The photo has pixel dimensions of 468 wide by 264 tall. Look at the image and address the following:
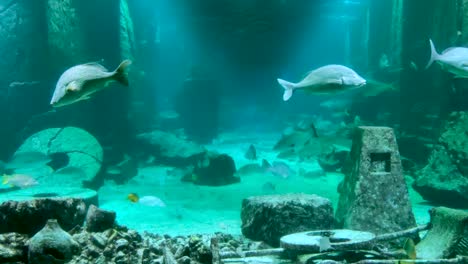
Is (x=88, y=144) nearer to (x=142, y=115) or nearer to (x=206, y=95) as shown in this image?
(x=142, y=115)

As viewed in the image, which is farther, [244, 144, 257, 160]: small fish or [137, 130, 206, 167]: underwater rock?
[137, 130, 206, 167]: underwater rock

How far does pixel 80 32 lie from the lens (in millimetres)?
13328

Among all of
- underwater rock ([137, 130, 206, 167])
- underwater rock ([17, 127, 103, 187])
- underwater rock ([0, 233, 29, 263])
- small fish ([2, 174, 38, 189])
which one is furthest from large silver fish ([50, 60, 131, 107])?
underwater rock ([137, 130, 206, 167])

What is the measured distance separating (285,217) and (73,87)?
3378mm

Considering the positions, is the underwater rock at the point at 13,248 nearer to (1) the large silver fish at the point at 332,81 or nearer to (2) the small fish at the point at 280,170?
(1) the large silver fish at the point at 332,81

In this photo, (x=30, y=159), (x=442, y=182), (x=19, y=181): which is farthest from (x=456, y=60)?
(x=30, y=159)

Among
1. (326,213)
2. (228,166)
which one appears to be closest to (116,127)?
(228,166)

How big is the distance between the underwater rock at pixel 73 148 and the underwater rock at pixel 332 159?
6807 mm

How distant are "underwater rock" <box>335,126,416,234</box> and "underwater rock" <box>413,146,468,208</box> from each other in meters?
3.04

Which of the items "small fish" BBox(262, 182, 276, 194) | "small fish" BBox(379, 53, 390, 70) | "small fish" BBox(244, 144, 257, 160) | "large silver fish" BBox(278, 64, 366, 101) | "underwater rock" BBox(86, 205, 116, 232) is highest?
"small fish" BBox(379, 53, 390, 70)

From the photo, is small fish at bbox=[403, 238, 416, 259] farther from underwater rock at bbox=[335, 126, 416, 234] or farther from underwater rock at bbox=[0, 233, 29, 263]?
underwater rock at bbox=[0, 233, 29, 263]

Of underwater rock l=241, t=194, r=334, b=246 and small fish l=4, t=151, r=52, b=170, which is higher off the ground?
small fish l=4, t=151, r=52, b=170

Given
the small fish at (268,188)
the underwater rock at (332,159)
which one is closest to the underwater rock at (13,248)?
the small fish at (268,188)

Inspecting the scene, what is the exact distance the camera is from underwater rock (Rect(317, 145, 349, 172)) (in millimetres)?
12438
